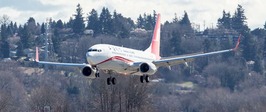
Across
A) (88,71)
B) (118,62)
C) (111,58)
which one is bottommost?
(88,71)

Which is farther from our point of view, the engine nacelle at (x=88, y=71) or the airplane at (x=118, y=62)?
the engine nacelle at (x=88, y=71)

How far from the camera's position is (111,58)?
9181 centimetres

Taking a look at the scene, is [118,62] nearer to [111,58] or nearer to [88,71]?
[111,58]

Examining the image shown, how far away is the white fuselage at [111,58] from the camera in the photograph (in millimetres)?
90562

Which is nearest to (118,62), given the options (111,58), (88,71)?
→ (111,58)

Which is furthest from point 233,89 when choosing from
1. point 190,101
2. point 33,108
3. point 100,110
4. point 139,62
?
point 139,62

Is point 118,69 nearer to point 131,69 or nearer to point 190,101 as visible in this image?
point 131,69

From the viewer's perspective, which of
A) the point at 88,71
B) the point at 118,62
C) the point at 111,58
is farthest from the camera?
the point at 88,71

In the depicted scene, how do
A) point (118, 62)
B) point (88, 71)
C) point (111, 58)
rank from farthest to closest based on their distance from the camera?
point (88, 71), point (118, 62), point (111, 58)

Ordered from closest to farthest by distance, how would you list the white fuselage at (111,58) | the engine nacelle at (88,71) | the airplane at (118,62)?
the white fuselage at (111,58) < the airplane at (118,62) < the engine nacelle at (88,71)

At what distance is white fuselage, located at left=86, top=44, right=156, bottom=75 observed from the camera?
3565 inches

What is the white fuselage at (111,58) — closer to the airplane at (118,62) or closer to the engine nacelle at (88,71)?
the airplane at (118,62)

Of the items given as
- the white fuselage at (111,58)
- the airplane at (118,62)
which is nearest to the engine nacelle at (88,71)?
the airplane at (118,62)

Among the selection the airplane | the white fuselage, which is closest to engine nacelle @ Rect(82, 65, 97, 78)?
the airplane
